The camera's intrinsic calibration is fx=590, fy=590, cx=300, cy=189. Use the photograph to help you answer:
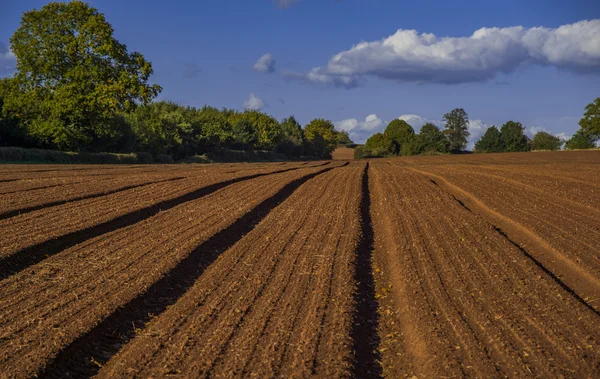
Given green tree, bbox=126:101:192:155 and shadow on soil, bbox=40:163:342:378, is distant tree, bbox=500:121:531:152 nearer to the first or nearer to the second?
green tree, bbox=126:101:192:155

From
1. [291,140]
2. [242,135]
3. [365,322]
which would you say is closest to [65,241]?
[365,322]

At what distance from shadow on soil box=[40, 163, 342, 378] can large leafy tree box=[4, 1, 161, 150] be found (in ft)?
113

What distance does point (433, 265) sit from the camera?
9.69 meters

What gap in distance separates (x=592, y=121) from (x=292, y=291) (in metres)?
109

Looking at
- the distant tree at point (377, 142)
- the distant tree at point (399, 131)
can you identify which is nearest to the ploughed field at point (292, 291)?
the distant tree at point (377, 142)

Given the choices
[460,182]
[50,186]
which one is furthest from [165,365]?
[460,182]

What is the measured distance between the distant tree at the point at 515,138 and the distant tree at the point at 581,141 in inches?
554

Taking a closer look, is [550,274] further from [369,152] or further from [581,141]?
[369,152]

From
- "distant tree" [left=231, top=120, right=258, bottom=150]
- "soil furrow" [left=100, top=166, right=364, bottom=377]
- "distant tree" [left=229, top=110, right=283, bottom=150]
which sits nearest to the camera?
"soil furrow" [left=100, top=166, right=364, bottom=377]

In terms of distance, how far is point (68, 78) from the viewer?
141ft

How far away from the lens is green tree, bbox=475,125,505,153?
397 feet

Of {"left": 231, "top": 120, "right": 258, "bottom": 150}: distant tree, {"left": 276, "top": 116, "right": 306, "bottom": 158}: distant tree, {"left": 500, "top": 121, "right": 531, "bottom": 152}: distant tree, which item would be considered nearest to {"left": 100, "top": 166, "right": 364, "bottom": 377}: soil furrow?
{"left": 231, "top": 120, "right": 258, "bottom": 150}: distant tree

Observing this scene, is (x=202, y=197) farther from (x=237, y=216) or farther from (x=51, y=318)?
(x=51, y=318)

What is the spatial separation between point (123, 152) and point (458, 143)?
10917cm
